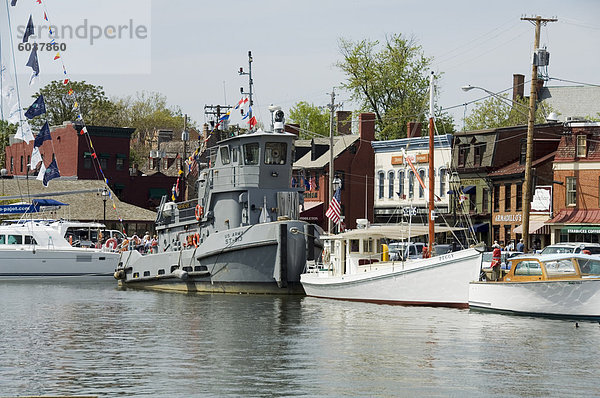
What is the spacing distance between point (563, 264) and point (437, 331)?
5188 millimetres

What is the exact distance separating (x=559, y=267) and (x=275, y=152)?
51.7ft

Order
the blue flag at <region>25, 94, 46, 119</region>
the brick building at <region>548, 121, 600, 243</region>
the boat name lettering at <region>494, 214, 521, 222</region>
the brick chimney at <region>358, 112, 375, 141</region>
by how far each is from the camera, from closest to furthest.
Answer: the blue flag at <region>25, 94, 46, 119</region> → the brick building at <region>548, 121, 600, 243</region> → the boat name lettering at <region>494, 214, 521, 222</region> → the brick chimney at <region>358, 112, 375, 141</region>

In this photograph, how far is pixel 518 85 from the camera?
9569 centimetres

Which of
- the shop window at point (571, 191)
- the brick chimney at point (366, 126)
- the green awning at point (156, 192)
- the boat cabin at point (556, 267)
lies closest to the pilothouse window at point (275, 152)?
the boat cabin at point (556, 267)

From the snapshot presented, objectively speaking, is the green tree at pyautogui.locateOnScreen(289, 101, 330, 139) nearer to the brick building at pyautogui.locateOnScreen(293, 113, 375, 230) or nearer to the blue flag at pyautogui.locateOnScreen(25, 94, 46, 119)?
the brick building at pyautogui.locateOnScreen(293, 113, 375, 230)

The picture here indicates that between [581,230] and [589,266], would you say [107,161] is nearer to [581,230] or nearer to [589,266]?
[581,230]

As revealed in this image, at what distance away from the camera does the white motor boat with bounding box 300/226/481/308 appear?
3588 centimetres

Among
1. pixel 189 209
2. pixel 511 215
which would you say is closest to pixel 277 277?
pixel 189 209

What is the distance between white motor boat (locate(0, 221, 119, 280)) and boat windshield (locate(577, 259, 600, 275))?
31847 mm

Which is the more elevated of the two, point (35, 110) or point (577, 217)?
point (35, 110)

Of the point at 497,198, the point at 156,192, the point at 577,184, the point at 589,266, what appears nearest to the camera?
the point at 589,266

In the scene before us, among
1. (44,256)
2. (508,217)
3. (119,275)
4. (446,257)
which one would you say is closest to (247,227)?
(446,257)

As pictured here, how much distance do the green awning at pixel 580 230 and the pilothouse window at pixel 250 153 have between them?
24.4m

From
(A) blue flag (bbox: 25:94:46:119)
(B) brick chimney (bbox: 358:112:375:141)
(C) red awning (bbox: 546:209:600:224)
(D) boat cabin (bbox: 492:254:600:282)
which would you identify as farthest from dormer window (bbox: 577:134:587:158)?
(A) blue flag (bbox: 25:94:46:119)
